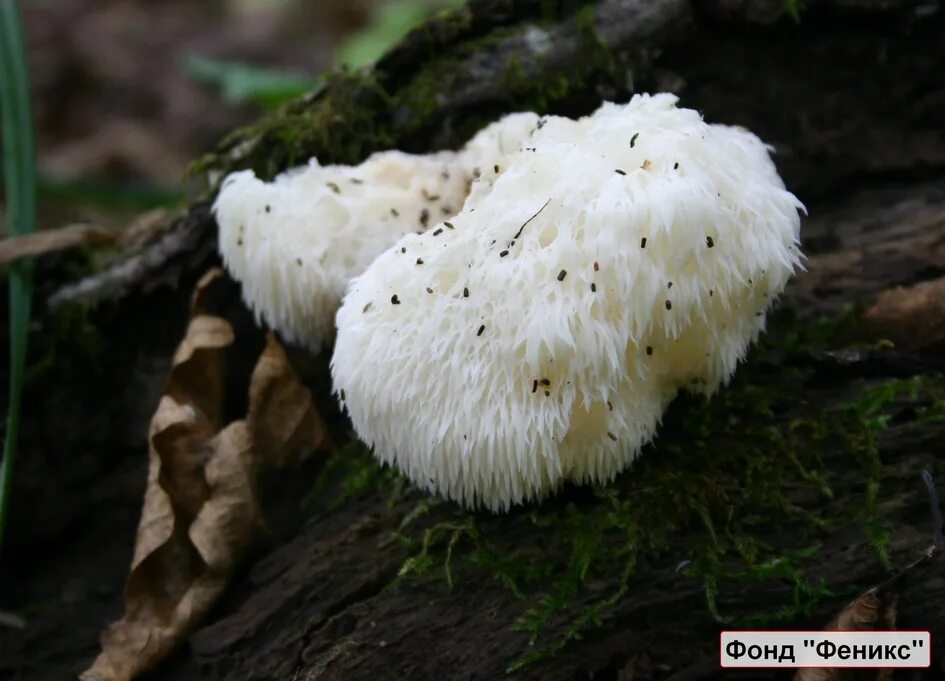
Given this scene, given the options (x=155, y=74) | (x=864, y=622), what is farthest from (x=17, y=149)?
(x=155, y=74)

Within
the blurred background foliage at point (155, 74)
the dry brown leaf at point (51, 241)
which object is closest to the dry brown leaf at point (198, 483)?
the dry brown leaf at point (51, 241)

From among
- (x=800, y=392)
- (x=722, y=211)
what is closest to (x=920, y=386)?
(x=800, y=392)

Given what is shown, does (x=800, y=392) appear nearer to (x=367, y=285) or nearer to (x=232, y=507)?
(x=367, y=285)

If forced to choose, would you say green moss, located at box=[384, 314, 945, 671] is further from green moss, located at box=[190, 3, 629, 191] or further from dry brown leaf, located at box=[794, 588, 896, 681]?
green moss, located at box=[190, 3, 629, 191]

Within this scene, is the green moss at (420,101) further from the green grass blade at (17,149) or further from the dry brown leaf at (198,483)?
the green grass blade at (17,149)

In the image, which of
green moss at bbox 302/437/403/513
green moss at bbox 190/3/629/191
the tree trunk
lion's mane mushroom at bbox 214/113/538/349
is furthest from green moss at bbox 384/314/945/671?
green moss at bbox 190/3/629/191

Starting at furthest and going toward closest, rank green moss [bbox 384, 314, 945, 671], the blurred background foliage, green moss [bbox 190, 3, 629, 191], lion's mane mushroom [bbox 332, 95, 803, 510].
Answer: the blurred background foliage < green moss [bbox 190, 3, 629, 191] < green moss [bbox 384, 314, 945, 671] < lion's mane mushroom [bbox 332, 95, 803, 510]

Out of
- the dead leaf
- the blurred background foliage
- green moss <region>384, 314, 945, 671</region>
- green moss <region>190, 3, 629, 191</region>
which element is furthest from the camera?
the blurred background foliage

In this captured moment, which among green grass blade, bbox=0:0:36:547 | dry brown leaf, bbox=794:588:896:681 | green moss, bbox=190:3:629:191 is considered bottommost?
dry brown leaf, bbox=794:588:896:681
